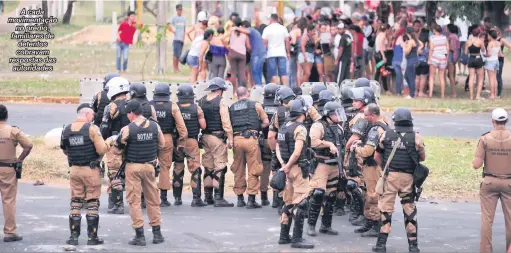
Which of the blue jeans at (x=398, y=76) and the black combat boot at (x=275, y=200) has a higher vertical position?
the blue jeans at (x=398, y=76)

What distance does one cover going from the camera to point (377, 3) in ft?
127

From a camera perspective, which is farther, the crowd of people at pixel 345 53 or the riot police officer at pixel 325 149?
the crowd of people at pixel 345 53

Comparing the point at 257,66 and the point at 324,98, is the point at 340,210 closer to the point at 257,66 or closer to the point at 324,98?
the point at 324,98

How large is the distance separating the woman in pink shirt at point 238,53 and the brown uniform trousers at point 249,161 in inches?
342

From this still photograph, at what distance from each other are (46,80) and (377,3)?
47.2 feet

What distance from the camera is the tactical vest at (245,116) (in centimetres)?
1595

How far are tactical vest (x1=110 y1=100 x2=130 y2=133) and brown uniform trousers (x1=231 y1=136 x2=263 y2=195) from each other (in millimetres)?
1842

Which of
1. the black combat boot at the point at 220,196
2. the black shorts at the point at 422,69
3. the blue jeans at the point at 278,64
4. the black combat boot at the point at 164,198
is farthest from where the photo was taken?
the black shorts at the point at 422,69

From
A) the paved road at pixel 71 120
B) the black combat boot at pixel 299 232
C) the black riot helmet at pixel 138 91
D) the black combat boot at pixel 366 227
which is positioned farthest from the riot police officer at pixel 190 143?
the paved road at pixel 71 120

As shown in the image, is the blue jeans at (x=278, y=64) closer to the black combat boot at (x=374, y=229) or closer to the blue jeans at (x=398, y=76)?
the blue jeans at (x=398, y=76)

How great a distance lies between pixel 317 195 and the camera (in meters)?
13.6

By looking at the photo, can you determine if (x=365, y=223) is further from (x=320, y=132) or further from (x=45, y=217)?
(x=45, y=217)

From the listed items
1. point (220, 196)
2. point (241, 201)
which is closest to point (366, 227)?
point (241, 201)

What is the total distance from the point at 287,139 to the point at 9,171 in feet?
11.6
